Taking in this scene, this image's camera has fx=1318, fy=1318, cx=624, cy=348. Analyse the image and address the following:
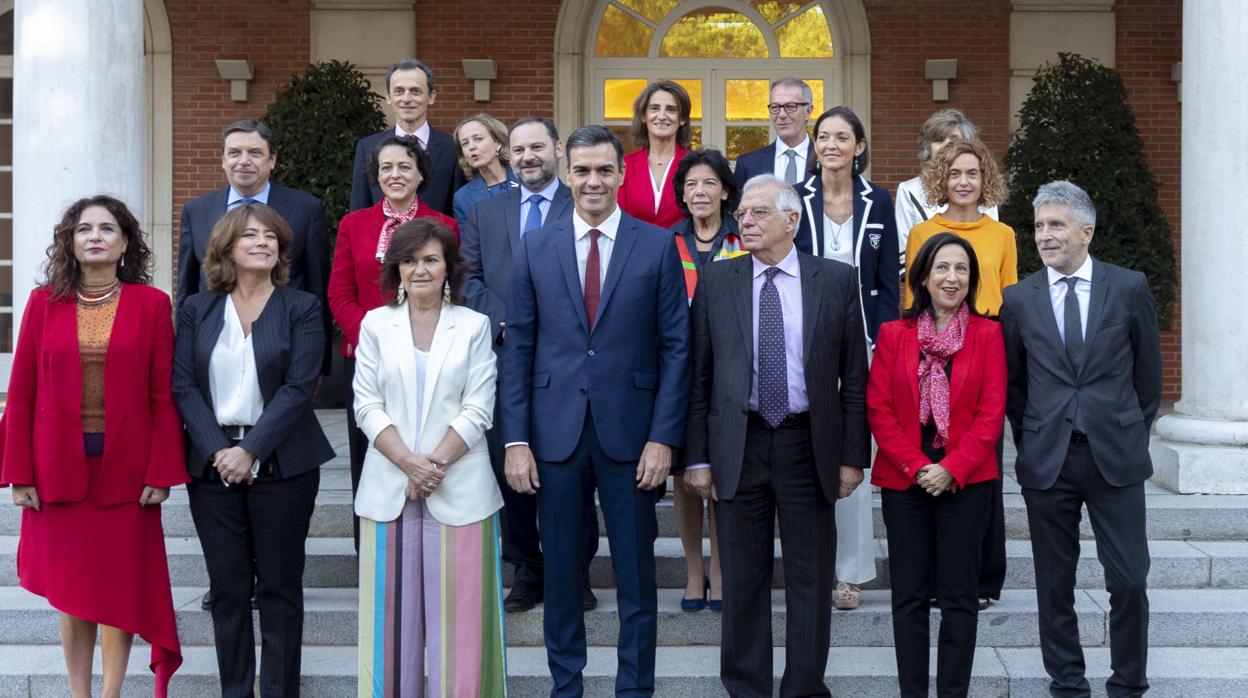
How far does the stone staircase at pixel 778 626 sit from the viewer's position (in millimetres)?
4980

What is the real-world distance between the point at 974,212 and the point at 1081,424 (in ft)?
3.83

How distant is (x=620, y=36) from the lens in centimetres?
1127

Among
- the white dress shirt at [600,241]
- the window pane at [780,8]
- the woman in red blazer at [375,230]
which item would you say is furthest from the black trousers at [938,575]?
the window pane at [780,8]

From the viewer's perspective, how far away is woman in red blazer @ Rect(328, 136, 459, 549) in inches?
203

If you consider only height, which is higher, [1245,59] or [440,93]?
[440,93]

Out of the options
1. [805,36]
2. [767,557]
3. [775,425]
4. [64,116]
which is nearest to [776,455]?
[775,425]

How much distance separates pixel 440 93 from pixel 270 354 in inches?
268

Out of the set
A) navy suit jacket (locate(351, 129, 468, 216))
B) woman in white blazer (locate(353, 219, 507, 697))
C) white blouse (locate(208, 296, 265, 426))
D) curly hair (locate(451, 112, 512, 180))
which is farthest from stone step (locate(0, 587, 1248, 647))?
curly hair (locate(451, 112, 512, 180))

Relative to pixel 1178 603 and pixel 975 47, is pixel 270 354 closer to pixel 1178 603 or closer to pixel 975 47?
pixel 1178 603

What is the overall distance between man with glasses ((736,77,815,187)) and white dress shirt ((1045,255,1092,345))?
3.98 feet

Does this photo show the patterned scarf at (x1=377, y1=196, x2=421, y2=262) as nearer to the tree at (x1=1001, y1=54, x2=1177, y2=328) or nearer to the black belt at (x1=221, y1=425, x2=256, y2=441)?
the black belt at (x1=221, y1=425, x2=256, y2=441)

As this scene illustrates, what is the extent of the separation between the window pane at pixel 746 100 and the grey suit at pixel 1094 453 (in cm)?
681

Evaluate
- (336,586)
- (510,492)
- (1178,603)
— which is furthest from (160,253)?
(1178,603)

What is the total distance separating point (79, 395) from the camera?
4.41 m
